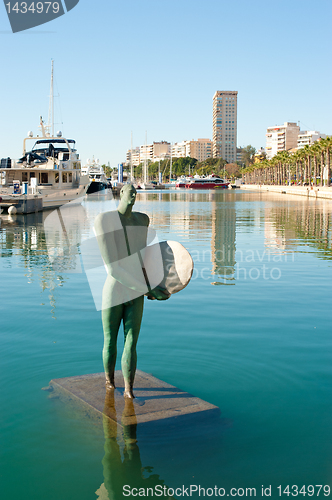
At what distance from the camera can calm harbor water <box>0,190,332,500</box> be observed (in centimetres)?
418

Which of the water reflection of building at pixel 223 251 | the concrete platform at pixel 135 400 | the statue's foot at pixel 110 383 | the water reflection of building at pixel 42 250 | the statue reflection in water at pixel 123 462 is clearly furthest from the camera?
the water reflection of building at pixel 223 251

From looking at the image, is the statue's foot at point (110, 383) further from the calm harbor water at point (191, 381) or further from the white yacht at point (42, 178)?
the white yacht at point (42, 178)

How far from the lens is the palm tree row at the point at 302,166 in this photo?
90.4m

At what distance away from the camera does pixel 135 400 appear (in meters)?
5.09

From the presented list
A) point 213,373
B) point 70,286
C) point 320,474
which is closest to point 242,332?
point 213,373

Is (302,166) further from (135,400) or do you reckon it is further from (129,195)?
(129,195)

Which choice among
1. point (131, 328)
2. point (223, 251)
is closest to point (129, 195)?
point (131, 328)

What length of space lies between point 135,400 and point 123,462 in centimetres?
86

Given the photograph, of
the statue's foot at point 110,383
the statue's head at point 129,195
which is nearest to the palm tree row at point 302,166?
the statue's foot at point 110,383

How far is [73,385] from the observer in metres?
5.40

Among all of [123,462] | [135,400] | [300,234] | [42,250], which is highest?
[300,234]

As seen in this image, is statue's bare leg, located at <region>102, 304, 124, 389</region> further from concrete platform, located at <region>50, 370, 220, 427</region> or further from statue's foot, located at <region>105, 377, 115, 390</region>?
concrete platform, located at <region>50, 370, 220, 427</region>

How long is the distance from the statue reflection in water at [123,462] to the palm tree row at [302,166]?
83.5m

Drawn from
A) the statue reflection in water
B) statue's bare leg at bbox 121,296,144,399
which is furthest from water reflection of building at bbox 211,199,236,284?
the statue reflection in water
